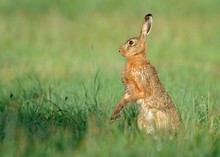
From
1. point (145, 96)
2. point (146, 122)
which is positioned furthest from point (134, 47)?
point (146, 122)

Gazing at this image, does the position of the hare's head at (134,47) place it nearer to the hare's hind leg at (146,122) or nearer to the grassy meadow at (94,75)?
the grassy meadow at (94,75)

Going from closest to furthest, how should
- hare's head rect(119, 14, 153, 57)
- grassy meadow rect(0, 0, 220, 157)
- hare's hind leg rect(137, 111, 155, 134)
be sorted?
grassy meadow rect(0, 0, 220, 157)
hare's hind leg rect(137, 111, 155, 134)
hare's head rect(119, 14, 153, 57)

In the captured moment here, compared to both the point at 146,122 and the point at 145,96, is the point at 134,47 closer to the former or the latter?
the point at 145,96

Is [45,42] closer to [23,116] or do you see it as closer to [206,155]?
[23,116]

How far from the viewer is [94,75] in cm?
1230

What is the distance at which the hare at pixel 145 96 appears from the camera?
24.1 ft

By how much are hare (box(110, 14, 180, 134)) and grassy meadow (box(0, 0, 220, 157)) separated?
0.45 feet

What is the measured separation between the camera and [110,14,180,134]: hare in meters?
7.34

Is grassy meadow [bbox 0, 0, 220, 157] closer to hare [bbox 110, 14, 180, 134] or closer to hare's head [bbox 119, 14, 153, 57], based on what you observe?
hare [bbox 110, 14, 180, 134]

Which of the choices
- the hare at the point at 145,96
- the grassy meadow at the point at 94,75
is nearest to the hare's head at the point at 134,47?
the hare at the point at 145,96

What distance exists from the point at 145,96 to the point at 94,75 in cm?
484

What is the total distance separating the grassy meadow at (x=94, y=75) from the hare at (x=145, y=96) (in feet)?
0.45

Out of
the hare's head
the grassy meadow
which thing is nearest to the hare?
the hare's head

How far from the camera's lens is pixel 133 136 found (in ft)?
22.6
